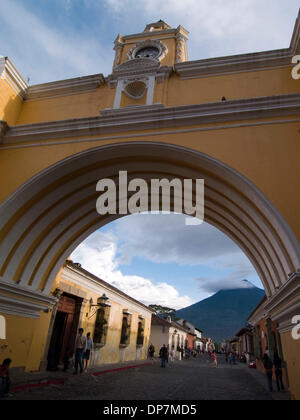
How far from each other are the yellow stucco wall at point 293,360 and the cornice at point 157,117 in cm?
348

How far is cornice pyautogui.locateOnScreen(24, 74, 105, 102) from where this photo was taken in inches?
249

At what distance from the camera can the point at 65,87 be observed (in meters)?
6.54

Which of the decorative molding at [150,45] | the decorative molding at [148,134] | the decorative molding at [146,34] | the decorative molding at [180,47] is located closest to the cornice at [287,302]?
the decorative molding at [148,134]

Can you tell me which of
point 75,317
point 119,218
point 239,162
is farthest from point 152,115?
point 75,317

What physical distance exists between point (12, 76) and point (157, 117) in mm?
3651

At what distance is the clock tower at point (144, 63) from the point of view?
5930 millimetres

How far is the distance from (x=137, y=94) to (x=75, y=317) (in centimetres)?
719

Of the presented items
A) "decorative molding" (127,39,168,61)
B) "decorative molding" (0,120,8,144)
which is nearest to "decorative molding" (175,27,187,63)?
"decorative molding" (127,39,168,61)

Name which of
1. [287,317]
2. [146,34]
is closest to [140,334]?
[287,317]

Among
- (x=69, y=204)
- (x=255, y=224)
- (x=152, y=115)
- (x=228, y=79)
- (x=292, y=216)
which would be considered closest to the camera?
(x=292, y=216)

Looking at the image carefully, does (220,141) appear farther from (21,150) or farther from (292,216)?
(21,150)

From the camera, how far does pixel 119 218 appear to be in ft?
24.2
